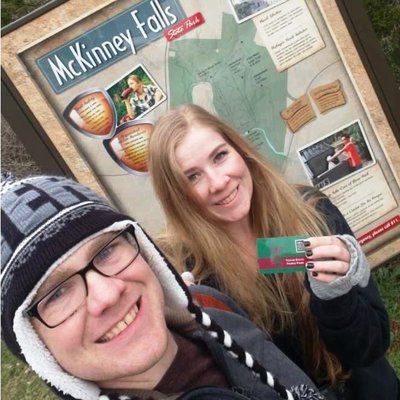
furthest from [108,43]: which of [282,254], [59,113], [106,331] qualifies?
[106,331]

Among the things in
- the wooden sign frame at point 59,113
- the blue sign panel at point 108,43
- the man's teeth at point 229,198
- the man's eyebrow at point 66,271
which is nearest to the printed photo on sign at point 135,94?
the blue sign panel at point 108,43

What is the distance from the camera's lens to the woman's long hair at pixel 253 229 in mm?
2139

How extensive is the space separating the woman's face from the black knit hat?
84 centimetres

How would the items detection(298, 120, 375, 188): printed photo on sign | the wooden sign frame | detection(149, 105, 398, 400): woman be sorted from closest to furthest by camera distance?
detection(149, 105, 398, 400): woman
the wooden sign frame
detection(298, 120, 375, 188): printed photo on sign

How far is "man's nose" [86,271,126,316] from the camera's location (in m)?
1.31

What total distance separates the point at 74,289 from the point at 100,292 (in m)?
0.06

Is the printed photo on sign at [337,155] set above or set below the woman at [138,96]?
below

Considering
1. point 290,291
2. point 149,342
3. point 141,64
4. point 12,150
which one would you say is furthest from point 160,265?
point 12,150

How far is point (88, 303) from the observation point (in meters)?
1.33

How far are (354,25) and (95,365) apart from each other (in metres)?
2.29

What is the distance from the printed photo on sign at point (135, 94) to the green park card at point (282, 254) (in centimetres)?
130

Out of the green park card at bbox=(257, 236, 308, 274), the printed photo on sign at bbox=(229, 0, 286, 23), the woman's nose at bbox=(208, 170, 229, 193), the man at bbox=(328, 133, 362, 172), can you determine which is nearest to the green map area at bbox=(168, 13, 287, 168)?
the printed photo on sign at bbox=(229, 0, 286, 23)

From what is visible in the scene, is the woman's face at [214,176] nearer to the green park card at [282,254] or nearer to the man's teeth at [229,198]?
the man's teeth at [229,198]

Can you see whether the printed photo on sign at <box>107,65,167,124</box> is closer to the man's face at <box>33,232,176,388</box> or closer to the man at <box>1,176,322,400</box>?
the man at <box>1,176,322,400</box>
